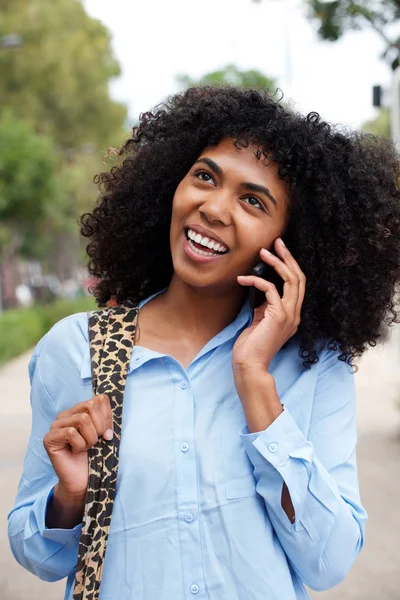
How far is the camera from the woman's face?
6.86 ft

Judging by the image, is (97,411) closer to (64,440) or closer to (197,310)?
(64,440)

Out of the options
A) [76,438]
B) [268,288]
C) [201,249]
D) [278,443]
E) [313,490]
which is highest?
[201,249]

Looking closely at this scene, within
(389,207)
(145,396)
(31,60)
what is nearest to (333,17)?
(389,207)

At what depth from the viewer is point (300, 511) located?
187 cm

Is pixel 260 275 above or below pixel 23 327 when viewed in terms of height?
below

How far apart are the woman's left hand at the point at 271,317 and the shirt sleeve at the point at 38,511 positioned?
1.48 ft

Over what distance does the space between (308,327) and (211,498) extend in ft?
1.74

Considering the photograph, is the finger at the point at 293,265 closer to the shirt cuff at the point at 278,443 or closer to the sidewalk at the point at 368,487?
the shirt cuff at the point at 278,443

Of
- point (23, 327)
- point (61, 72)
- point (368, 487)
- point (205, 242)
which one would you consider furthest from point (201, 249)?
point (61, 72)

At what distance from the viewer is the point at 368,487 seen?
7.14 metres

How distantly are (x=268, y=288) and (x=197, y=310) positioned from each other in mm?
212

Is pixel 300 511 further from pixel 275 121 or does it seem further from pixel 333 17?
pixel 333 17

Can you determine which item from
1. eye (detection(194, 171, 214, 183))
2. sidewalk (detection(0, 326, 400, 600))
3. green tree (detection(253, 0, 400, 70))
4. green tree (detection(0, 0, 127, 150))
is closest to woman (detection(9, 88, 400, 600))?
eye (detection(194, 171, 214, 183))

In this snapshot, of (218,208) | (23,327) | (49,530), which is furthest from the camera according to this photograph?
(23,327)
